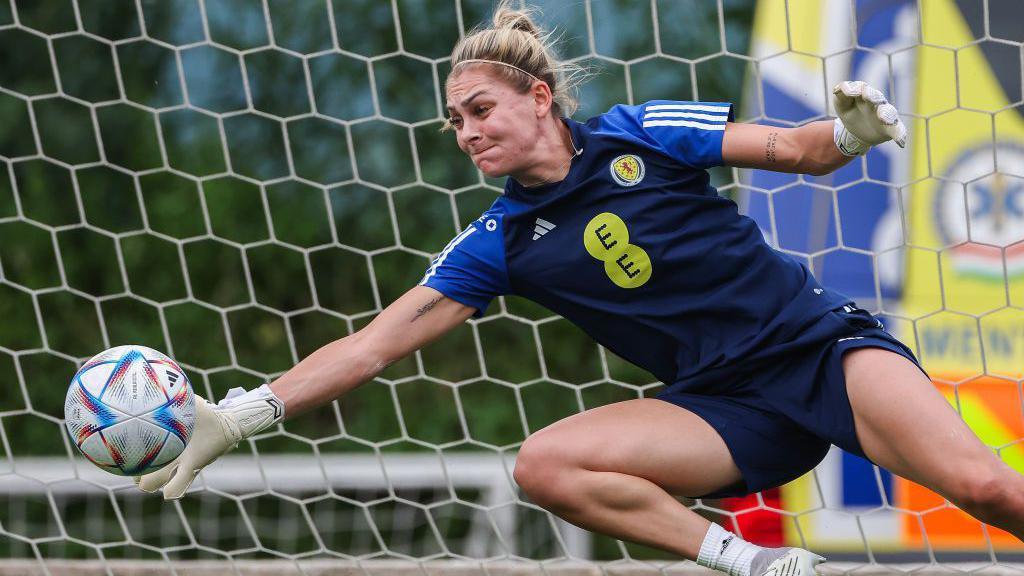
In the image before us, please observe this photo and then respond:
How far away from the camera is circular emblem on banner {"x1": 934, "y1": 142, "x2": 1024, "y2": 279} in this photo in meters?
4.64

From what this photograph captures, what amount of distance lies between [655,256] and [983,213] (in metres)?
2.15

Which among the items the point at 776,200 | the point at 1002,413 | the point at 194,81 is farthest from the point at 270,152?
the point at 1002,413

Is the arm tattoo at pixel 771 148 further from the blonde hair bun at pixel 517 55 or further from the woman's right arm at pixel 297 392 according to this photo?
the woman's right arm at pixel 297 392

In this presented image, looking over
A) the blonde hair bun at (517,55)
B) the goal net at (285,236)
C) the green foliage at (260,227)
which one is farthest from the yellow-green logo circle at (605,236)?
the green foliage at (260,227)

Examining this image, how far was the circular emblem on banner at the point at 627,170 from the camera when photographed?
10.4 ft

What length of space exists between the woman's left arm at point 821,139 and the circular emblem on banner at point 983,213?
1718 mm

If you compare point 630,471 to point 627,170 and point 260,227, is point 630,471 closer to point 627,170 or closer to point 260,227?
point 627,170

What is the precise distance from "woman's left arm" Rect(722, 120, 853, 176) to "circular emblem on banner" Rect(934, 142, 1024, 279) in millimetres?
1713

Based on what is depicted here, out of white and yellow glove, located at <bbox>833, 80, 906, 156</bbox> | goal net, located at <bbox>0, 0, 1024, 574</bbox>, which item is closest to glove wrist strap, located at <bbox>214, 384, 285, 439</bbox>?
white and yellow glove, located at <bbox>833, 80, 906, 156</bbox>

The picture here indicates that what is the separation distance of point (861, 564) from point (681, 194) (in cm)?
176

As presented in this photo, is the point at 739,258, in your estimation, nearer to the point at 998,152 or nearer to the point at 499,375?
the point at 998,152

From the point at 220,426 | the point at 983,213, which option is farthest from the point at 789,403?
the point at 983,213

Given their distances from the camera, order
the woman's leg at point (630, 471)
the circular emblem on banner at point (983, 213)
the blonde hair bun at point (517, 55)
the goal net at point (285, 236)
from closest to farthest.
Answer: the woman's leg at point (630, 471), the blonde hair bun at point (517, 55), the circular emblem on banner at point (983, 213), the goal net at point (285, 236)

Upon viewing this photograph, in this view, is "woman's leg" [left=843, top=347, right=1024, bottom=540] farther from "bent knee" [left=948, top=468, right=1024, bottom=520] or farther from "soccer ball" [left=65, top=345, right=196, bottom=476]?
"soccer ball" [left=65, top=345, right=196, bottom=476]
